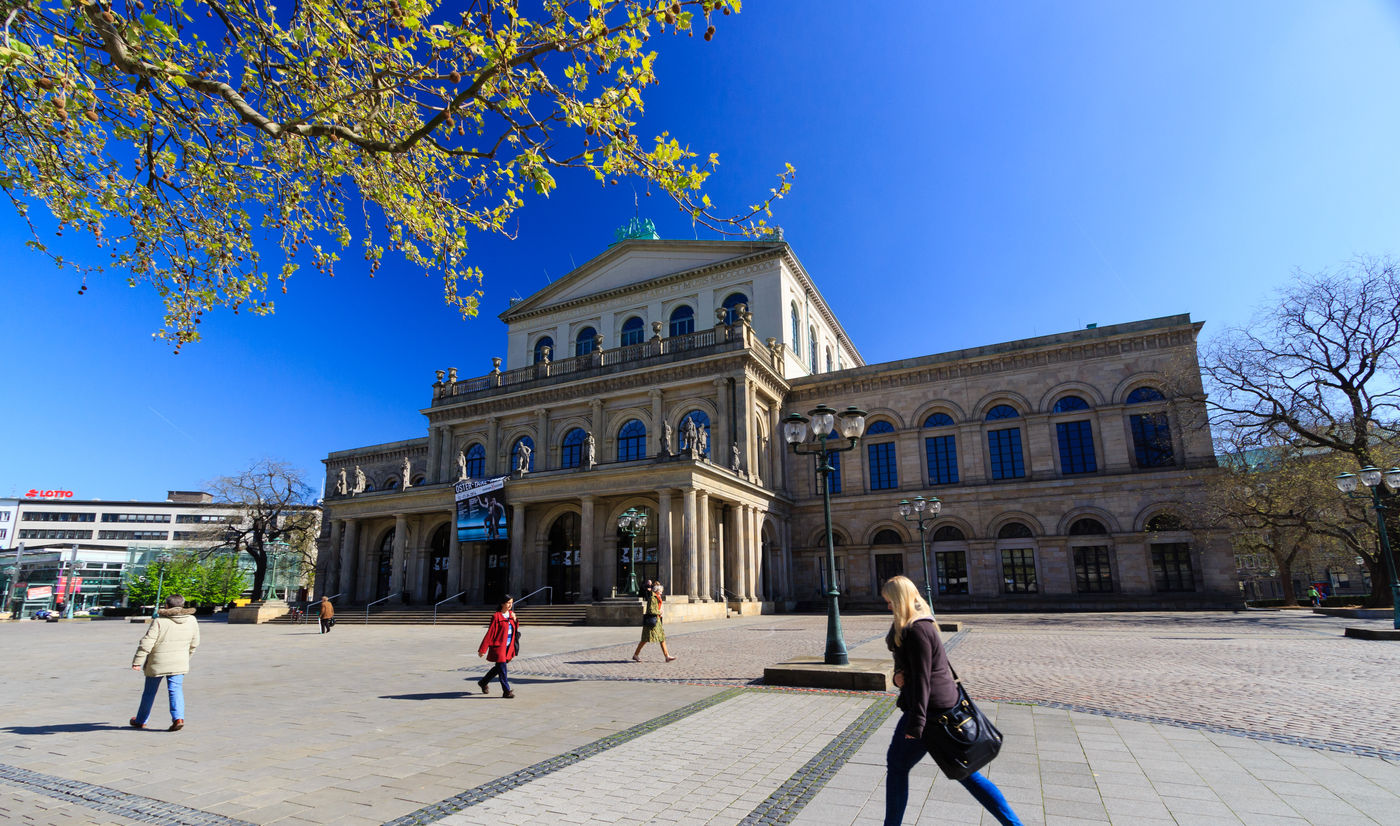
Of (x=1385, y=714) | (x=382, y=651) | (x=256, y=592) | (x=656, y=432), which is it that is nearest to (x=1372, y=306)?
(x=1385, y=714)

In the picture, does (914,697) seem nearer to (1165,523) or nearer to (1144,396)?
(1165,523)

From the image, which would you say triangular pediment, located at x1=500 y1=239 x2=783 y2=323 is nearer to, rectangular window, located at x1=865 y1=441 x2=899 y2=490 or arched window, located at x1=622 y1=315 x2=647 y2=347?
arched window, located at x1=622 y1=315 x2=647 y2=347

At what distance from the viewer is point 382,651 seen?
17.1 meters

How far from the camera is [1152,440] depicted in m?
30.3

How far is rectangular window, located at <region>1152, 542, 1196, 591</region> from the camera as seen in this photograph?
28.8 m

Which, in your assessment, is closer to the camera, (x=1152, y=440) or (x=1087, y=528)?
(x=1152, y=440)

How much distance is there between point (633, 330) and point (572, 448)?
8486 millimetres

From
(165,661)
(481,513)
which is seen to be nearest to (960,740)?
(165,661)

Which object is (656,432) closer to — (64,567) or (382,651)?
(382,651)

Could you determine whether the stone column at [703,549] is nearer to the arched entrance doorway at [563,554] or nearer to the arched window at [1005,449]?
the arched entrance doorway at [563,554]

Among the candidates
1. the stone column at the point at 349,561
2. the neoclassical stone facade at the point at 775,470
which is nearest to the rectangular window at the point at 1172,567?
the neoclassical stone facade at the point at 775,470

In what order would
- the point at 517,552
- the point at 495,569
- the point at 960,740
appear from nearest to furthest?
the point at 960,740, the point at 517,552, the point at 495,569

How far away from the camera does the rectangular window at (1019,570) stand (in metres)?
30.9

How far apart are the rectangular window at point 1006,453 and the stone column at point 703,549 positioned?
1422 cm
